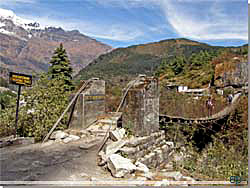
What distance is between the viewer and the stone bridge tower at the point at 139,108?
5309mm

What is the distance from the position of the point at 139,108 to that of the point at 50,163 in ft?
7.29

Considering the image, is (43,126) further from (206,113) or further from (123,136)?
(206,113)

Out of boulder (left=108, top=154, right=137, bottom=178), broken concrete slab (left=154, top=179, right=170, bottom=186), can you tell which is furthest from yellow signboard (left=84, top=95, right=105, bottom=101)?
broken concrete slab (left=154, top=179, right=170, bottom=186)

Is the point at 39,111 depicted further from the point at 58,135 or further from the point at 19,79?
the point at 19,79

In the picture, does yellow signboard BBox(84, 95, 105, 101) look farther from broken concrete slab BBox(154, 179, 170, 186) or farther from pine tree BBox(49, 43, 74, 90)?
pine tree BBox(49, 43, 74, 90)

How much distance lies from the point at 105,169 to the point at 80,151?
113cm

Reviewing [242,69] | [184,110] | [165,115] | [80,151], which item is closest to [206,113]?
[184,110]

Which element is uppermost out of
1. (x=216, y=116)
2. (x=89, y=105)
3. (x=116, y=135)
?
(x=89, y=105)

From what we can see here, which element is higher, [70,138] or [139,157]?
[70,138]

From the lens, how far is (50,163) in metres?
4.07

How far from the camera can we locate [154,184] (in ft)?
10.7

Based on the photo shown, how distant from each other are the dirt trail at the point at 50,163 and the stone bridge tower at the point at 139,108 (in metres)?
0.95

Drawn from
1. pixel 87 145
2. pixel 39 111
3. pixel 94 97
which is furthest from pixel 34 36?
pixel 87 145

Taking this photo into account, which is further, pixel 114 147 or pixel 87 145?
pixel 87 145
